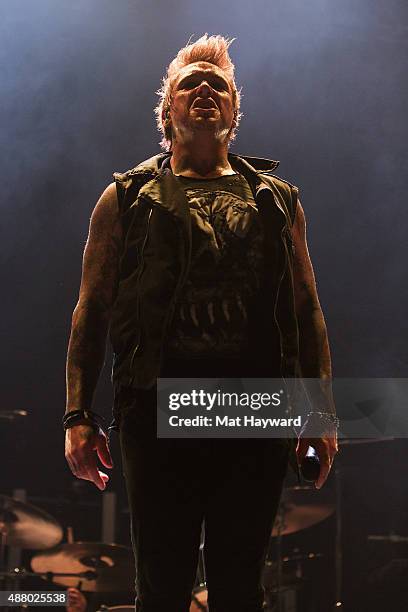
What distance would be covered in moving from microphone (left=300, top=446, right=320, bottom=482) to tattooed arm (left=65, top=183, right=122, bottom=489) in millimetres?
354

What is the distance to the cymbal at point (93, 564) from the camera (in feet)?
12.7

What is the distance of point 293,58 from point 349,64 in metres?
0.26

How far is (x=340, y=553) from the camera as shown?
13.8ft

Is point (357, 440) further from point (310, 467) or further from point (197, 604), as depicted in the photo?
point (310, 467)

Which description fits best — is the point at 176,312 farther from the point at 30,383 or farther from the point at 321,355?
Result: the point at 30,383

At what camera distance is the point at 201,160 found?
5.38ft

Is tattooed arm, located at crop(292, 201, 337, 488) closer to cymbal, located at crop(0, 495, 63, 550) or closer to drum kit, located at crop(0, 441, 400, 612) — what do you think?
drum kit, located at crop(0, 441, 400, 612)

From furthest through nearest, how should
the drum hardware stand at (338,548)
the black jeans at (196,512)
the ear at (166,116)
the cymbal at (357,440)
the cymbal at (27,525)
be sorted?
the cymbal at (357,440)
the drum hardware stand at (338,548)
the cymbal at (27,525)
the ear at (166,116)
the black jeans at (196,512)

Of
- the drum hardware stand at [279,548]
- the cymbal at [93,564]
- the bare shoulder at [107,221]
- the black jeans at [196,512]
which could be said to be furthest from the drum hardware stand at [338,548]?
the bare shoulder at [107,221]

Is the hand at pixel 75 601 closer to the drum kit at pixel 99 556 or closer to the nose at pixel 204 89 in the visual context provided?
the drum kit at pixel 99 556

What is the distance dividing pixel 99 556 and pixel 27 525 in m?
0.38

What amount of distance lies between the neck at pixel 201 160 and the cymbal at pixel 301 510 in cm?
272

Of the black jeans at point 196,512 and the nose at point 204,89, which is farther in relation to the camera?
the nose at point 204,89

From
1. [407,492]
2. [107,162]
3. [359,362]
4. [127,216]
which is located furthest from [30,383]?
[127,216]
